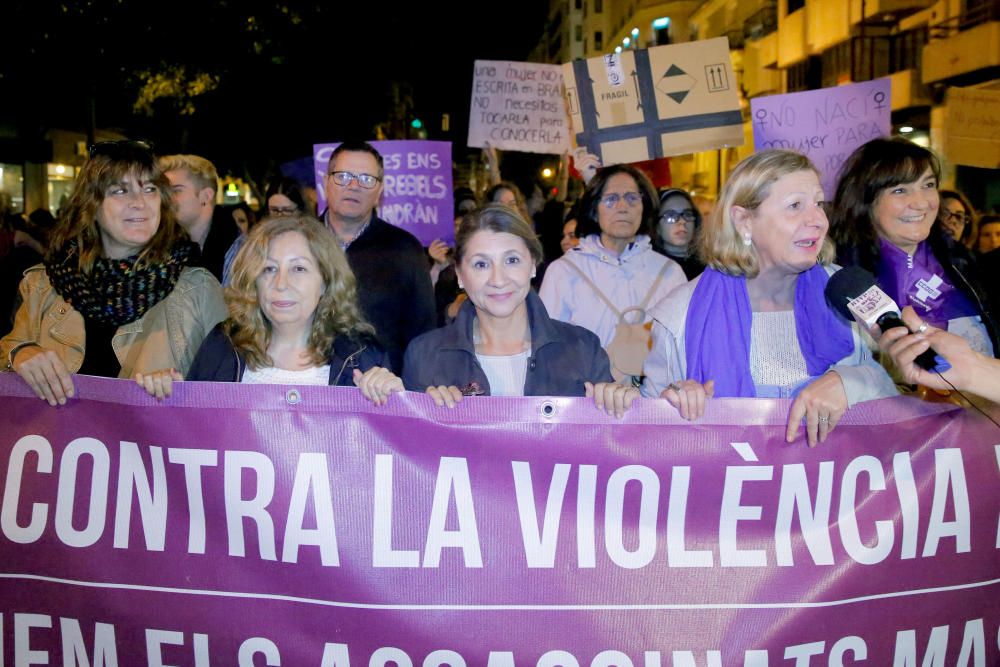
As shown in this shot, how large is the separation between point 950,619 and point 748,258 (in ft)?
4.14

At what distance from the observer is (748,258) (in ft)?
10.7

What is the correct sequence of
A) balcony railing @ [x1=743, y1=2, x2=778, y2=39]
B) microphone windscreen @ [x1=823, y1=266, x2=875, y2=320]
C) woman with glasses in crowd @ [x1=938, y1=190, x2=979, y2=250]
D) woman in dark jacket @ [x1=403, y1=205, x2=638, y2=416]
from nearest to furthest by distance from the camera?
microphone windscreen @ [x1=823, y1=266, x2=875, y2=320] → woman in dark jacket @ [x1=403, y1=205, x2=638, y2=416] → woman with glasses in crowd @ [x1=938, y1=190, x2=979, y2=250] → balcony railing @ [x1=743, y1=2, x2=778, y2=39]

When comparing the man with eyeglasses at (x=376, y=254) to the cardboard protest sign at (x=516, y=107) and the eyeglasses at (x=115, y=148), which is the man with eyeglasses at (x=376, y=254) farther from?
the cardboard protest sign at (x=516, y=107)

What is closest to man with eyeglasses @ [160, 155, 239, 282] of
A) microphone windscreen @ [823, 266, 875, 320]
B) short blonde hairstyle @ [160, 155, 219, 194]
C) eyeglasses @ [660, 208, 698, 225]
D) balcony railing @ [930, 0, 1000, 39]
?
short blonde hairstyle @ [160, 155, 219, 194]

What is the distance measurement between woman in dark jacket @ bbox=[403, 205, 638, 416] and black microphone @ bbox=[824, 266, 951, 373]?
101 centimetres

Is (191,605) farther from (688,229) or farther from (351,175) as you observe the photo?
(688,229)

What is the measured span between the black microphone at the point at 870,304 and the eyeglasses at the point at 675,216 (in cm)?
374

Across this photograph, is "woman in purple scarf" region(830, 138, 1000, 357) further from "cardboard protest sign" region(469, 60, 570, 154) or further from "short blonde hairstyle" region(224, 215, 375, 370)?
"cardboard protest sign" region(469, 60, 570, 154)

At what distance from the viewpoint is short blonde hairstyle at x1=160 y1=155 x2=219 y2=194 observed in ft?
18.5

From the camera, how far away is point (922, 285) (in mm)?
3635

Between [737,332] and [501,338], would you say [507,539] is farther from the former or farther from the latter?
[737,332]

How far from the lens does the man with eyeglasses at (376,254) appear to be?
5078 mm

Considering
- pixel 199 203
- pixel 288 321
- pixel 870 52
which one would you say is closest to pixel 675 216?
pixel 199 203

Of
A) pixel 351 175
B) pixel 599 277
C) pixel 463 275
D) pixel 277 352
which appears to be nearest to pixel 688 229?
pixel 599 277
